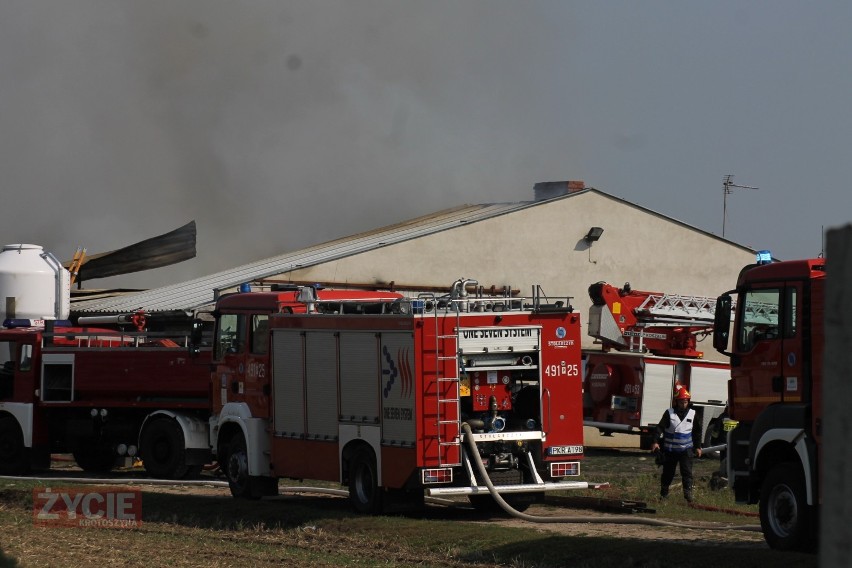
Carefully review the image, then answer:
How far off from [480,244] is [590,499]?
16.8 meters

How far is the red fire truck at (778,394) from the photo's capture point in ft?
39.9

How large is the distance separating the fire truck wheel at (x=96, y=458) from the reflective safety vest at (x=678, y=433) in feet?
38.7

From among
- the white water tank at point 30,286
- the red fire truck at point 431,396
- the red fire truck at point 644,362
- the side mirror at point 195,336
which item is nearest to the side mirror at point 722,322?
the red fire truck at point 431,396

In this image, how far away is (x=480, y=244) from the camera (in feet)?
113

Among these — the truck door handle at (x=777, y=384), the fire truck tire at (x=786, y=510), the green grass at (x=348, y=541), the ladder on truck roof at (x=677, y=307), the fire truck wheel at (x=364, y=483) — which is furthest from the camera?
the ladder on truck roof at (x=677, y=307)

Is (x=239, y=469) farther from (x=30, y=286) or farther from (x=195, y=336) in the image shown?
(x=30, y=286)

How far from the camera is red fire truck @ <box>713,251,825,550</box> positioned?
12.2 m

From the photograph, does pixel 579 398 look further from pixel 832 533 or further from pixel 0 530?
pixel 832 533

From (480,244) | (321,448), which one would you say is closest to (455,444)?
(321,448)

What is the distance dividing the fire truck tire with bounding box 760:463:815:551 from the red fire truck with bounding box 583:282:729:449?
14060mm

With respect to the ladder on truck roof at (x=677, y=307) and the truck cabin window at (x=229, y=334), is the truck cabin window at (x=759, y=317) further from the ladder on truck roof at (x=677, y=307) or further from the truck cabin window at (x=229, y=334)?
the ladder on truck roof at (x=677, y=307)

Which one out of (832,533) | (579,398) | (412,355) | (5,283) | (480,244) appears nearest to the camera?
(832,533)

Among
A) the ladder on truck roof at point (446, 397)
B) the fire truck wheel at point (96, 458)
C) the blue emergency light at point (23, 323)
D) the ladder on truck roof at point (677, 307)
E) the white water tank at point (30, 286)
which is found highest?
the white water tank at point (30, 286)

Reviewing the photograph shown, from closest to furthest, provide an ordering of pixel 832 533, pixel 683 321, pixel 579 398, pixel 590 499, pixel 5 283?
1. pixel 832 533
2. pixel 579 398
3. pixel 590 499
4. pixel 683 321
5. pixel 5 283
